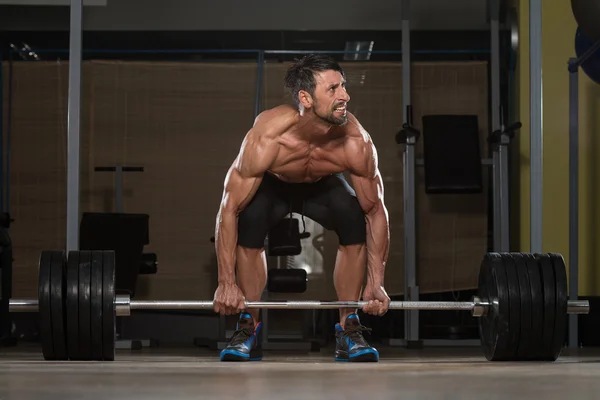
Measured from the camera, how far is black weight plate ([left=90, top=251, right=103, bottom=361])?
3.12 m

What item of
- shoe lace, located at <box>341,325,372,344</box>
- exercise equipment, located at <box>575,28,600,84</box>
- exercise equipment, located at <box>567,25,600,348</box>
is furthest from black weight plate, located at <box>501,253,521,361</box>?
exercise equipment, located at <box>567,25,600,348</box>

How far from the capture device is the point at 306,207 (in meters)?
3.61

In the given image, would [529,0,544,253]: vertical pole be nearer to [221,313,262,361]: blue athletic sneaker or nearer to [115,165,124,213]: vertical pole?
[221,313,262,361]: blue athletic sneaker

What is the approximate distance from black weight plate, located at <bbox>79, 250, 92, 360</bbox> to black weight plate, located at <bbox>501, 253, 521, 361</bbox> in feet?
4.33

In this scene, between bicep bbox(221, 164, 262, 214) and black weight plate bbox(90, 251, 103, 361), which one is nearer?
black weight plate bbox(90, 251, 103, 361)

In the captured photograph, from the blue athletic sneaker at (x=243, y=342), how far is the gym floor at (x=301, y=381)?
222mm

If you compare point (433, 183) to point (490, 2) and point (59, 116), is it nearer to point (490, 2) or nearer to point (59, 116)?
point (490, 2)

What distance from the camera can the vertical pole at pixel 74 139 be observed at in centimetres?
339

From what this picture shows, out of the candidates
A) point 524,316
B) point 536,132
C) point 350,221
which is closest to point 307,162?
point 350,221

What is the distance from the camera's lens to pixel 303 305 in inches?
123

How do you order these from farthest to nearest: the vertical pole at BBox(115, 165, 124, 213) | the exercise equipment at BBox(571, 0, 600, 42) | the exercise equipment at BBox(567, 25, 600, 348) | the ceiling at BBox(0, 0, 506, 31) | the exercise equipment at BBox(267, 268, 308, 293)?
the ceiling at BBox(0, 0, 506, 31), the vertical pole at BBox(115, 165, 124, 213), the exercise equipment at BBox(267, 268, 308, 293), the exercise equipment at BBox(567, 25, 600, 348), the exercise equipment at BBox(571, 0, 600, 42)

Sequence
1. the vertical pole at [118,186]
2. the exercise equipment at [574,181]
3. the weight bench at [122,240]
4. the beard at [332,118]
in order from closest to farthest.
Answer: the beard at [332,118], the exercise equipment at [574,181], the weight bench at [122,240], the vertical pole at [118,186]

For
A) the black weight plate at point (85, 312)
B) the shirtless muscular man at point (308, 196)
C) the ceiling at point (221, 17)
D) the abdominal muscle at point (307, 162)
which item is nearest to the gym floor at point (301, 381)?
the black weight plate at point (85, 312)

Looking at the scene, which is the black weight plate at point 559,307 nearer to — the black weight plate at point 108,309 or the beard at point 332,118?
the beard at point 332,118
